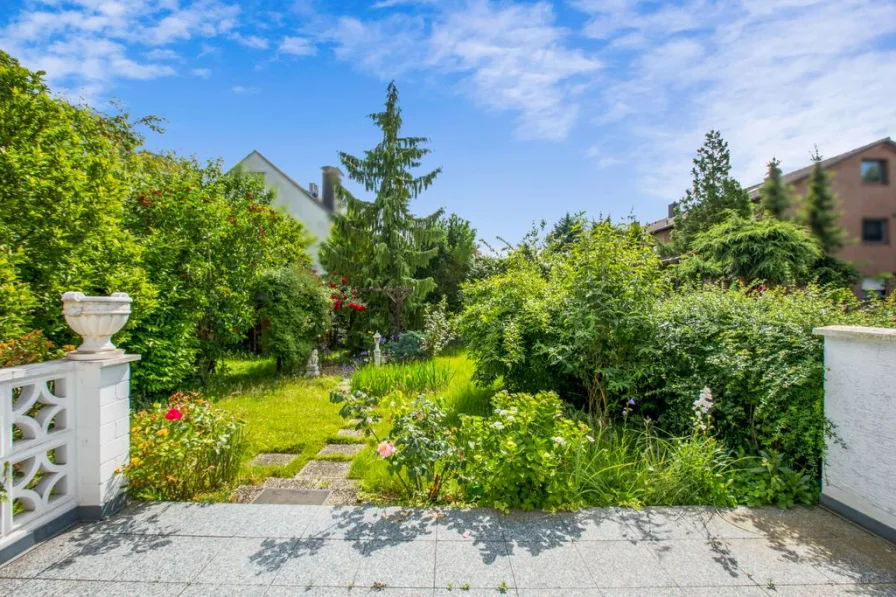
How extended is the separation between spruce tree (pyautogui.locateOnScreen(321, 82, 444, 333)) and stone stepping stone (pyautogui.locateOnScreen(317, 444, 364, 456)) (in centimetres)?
773

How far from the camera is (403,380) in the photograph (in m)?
6.76

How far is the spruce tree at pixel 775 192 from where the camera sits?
451 cm

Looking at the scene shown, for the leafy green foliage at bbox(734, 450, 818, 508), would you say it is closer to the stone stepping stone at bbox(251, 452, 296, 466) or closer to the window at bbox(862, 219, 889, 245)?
the window at bbox(862, 219, 889, 245)

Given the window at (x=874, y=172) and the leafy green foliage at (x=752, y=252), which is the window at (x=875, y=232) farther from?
the leafy green foliage at (x=752, y=252)

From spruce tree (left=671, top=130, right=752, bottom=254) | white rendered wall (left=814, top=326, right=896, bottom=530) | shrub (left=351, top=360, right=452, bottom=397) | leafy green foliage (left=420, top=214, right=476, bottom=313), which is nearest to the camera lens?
white rendered wall (left=814, top=326, right=896, bottom=530)

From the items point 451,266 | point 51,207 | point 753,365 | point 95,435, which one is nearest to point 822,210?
point 753,365

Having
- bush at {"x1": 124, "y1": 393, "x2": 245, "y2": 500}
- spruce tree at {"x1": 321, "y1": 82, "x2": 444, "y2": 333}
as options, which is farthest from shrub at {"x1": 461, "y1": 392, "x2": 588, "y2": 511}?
spruce tree at {"x1": 321, "y1": 82, "x2": 444, "y2": 333}

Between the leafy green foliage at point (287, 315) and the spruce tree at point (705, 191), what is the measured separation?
13.7 metres

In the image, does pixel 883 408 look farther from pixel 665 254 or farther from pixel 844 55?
pixel 665 254

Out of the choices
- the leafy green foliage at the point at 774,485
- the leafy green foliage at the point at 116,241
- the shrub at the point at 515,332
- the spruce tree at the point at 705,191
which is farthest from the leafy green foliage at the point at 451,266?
the leafy green foliage at the point at 774,485

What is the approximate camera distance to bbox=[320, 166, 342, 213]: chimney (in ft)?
43.0

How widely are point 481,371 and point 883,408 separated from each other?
3.56 m

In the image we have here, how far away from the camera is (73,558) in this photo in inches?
88.8

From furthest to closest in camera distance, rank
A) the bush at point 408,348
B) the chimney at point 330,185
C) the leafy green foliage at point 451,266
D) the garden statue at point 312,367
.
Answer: the leafy green foliage at point 451,266, the chimney at point 330,185, the bush at point 408,348, the garden statue at point 312,367
